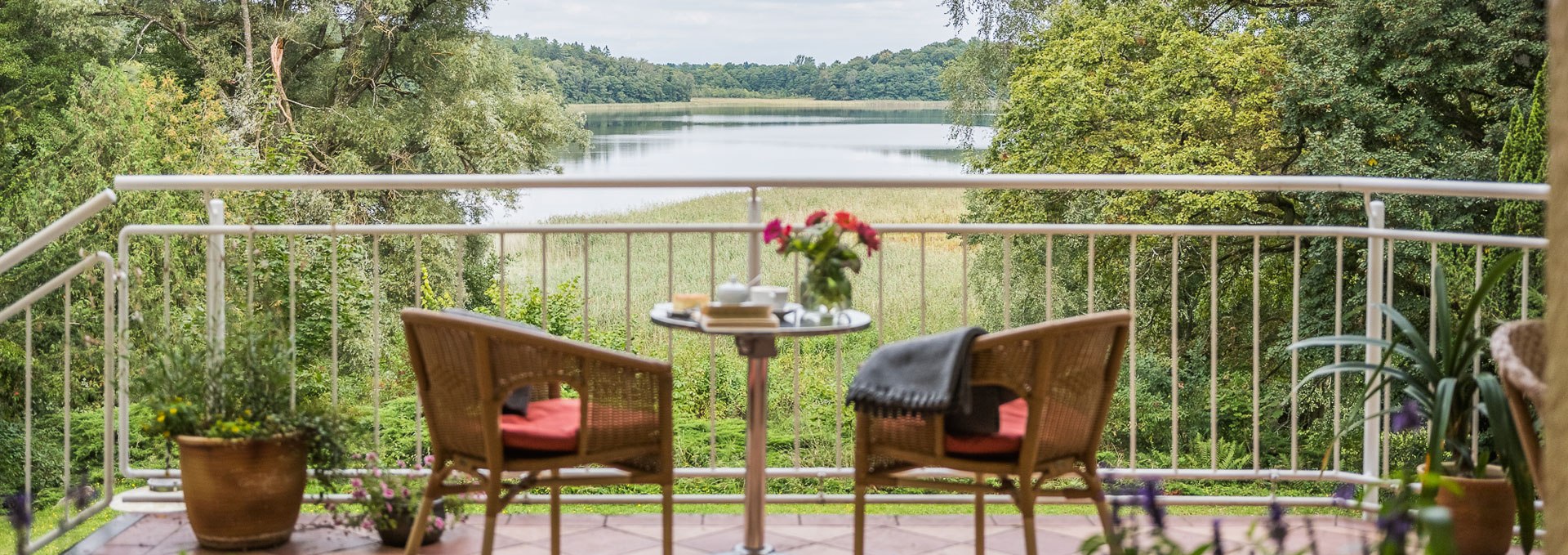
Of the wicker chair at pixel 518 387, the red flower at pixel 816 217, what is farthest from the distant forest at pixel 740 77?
the wicker chair at pixel 518 387

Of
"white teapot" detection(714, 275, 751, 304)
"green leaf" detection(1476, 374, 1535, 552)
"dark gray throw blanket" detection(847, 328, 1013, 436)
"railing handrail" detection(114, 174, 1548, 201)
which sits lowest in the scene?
"green leaf" detection(1476, 374, 1535, 552)

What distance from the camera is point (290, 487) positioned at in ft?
11.7

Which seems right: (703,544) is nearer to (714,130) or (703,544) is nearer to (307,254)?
(307,254)

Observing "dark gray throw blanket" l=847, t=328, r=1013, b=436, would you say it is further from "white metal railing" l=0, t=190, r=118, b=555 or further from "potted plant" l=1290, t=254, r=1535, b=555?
"white metal railing" l=0, t=190, r=118, b=555

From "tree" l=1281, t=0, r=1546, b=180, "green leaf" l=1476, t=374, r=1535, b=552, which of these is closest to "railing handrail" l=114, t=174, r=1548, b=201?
"green leaf" l=1476, t=374, r=1535, b=552

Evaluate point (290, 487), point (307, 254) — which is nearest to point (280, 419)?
point (290, 487)

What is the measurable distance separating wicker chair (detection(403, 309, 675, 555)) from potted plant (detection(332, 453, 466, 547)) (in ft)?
1.79

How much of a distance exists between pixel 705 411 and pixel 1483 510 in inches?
568

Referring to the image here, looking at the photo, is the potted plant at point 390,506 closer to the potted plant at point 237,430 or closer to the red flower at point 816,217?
the potted plant at point 237,430

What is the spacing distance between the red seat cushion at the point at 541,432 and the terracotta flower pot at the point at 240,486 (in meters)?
0.79

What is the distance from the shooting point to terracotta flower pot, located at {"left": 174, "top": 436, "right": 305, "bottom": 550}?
3439 millimetres

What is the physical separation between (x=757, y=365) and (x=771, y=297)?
17 cm

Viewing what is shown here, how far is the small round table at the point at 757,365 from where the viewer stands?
307cm

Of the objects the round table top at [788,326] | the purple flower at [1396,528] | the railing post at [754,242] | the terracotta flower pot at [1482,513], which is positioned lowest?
the terracotta flower pot at [1482,513]
